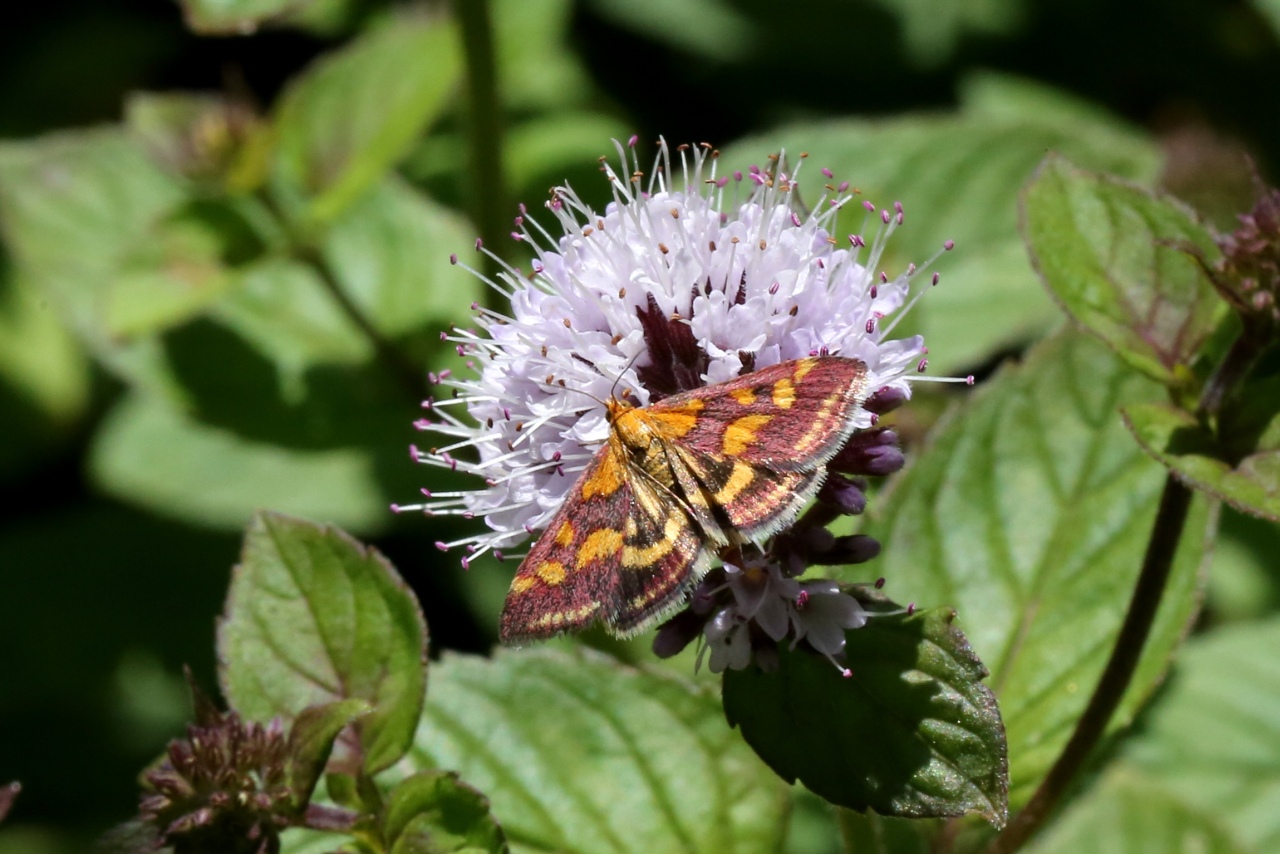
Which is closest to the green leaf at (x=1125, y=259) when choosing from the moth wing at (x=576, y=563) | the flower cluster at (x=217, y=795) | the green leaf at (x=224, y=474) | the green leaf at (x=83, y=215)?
the moth wing at (x=576, y=563)

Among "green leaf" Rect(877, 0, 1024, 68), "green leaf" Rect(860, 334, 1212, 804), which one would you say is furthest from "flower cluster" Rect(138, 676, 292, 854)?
"green leaf" Rect(877, 0, 1024, 68)

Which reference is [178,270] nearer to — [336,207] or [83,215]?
[336,207]

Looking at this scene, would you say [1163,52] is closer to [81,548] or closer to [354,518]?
[354,518]

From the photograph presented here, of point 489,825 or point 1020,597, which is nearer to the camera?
point 489,825

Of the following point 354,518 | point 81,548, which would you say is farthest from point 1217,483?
point 81,548

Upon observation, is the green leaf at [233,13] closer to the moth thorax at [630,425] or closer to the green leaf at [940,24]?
the moth thorax at [630,425]
